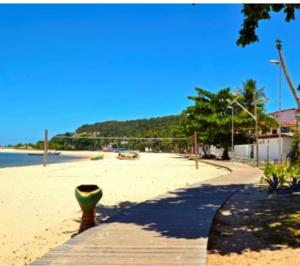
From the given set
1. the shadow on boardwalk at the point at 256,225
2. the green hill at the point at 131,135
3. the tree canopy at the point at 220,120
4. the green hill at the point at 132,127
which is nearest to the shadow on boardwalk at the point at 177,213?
the shadow on boardwalk at the point at 256,225

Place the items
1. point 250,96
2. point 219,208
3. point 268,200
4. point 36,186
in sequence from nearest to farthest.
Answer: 1. point 219,208
2. point 268,200
3. point 36,186
4. point 250,96

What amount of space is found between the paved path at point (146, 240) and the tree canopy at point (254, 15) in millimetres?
3423

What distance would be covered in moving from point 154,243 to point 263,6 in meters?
4.45

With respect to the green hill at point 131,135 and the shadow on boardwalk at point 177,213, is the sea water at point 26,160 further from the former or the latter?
the shadow on boardwalk at point 177,213

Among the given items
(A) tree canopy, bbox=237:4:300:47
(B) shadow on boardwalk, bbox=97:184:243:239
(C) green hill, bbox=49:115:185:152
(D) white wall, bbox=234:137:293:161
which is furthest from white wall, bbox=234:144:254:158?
(C) green hill, bbox=49:115:185:152

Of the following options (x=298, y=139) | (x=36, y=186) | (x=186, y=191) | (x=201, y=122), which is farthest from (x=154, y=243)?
(x=201, y=122)

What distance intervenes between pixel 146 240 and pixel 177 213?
2.85 metres

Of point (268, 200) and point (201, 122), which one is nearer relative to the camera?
point (268, 200)

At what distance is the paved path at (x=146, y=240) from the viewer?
245 inches

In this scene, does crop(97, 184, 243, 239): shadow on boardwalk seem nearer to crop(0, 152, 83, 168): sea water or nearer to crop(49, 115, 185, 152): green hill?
crop(0, 152, 83, 168): sea water

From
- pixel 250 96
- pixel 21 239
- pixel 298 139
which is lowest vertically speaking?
pixel 21 239

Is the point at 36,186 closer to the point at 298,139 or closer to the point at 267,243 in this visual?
the point at 298,139

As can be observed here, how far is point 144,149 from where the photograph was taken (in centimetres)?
14638

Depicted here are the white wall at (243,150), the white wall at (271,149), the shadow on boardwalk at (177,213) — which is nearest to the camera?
the shadow on boardwalk at (177,213)
